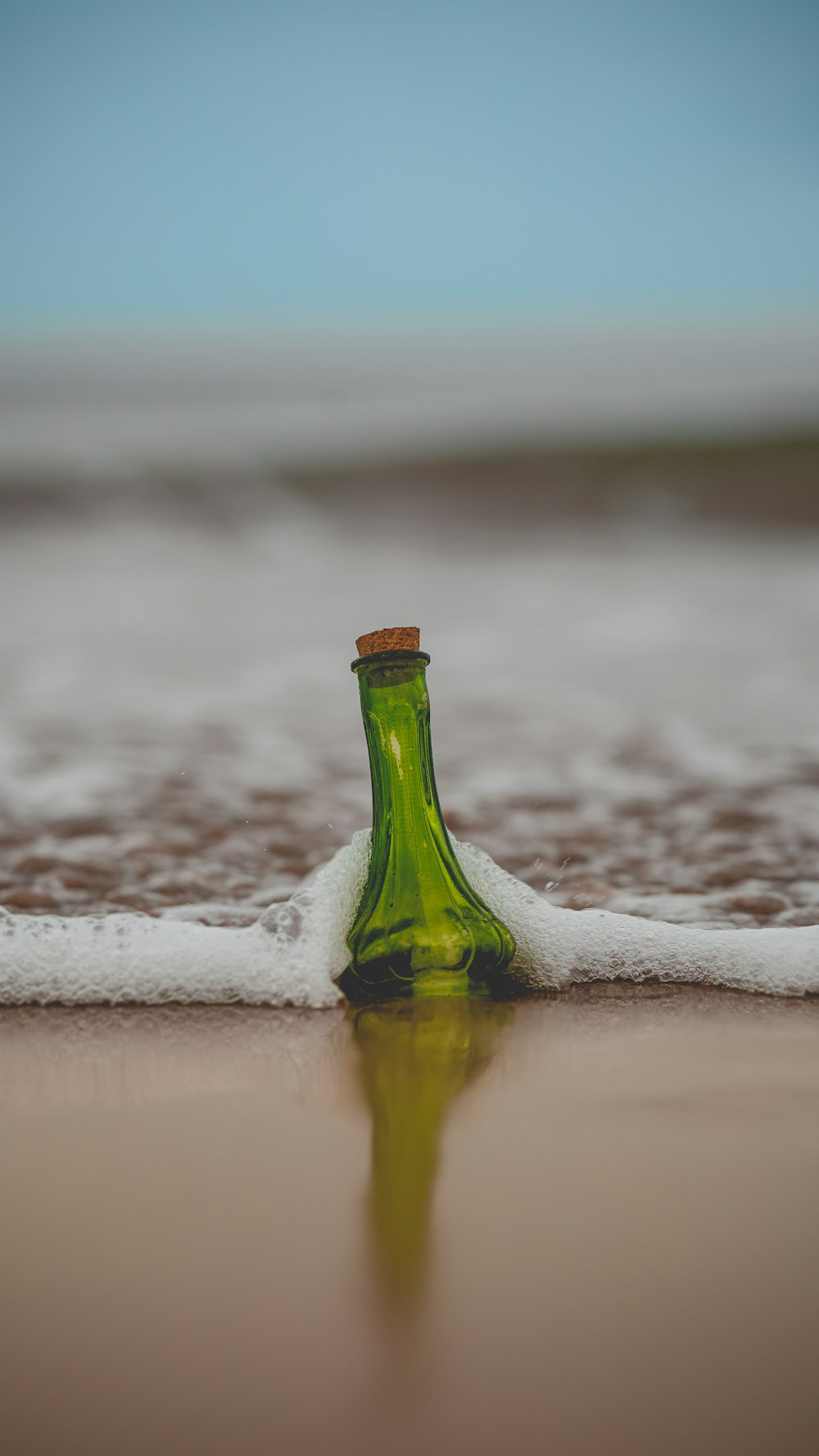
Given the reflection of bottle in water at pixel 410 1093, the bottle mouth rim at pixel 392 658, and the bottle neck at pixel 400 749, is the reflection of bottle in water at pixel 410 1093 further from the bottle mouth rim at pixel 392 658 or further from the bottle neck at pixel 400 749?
the bottle mouth rim at pixel 392 658

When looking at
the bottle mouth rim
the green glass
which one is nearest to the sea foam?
the green glass

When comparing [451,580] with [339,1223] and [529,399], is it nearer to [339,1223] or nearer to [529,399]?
[529,399]

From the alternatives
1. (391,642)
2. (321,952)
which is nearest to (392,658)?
(391,642)

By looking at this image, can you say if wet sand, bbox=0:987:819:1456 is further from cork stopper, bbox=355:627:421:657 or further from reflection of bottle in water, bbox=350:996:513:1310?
cork stopper, bbox=355:627:421:657

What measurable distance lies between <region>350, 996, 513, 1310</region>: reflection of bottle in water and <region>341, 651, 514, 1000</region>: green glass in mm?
30

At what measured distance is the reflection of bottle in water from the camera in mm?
458

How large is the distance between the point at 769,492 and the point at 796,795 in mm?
3146

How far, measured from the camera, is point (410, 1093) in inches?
24.7

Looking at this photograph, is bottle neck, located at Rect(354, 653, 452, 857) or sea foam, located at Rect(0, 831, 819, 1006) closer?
bottle neck, located at Rect(354, 653, 452, 857)

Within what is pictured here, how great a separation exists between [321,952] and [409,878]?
0.14m

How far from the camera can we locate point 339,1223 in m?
0.48

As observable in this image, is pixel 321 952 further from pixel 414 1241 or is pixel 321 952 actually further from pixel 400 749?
pixel 414 1241

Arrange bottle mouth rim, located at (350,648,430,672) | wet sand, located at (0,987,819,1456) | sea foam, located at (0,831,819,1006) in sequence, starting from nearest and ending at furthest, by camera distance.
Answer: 1. wet sand, located at (0,987,819,1456)
2. bottle mouth rim, located at (350,648,430,672)
3. sea foam, located at (0,831,819,1006)

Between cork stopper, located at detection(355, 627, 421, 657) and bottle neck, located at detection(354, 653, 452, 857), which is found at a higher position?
cork stopper, located at detection(355, 627, 421, 657)
